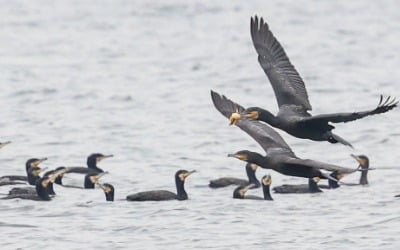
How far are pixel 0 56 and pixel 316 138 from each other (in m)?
28.2

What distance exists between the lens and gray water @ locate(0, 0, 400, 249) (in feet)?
72.4

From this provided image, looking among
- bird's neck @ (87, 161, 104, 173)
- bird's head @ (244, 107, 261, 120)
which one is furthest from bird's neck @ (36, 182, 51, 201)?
bird's head @ (244, 107, 261, 120)

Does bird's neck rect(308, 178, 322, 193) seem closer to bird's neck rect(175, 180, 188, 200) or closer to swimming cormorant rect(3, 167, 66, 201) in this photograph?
bird's neck rect(175, 180, 188, 200)

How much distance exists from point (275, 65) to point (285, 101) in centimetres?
71

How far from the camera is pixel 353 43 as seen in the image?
49031mm

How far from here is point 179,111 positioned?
1414 inches

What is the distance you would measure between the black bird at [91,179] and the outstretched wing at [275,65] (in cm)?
582

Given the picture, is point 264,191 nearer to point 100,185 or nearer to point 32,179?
point 100,185

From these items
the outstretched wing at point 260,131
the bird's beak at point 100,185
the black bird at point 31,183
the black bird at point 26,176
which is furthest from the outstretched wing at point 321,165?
the black bird at point 26,176

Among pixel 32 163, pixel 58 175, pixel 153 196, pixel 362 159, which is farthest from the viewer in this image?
pixel 32 163

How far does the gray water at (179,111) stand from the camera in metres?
22.1

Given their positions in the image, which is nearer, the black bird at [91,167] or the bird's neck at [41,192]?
the bird's neck at [41,192]

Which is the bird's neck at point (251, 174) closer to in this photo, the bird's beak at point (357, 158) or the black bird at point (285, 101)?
the bird's beak at point (357, 158)

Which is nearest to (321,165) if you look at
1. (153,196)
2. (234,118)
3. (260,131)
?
(234,118)
